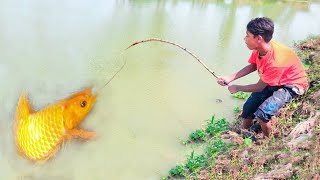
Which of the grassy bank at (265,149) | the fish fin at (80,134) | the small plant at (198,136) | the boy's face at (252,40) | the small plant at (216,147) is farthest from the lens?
the small plant at (198,136)

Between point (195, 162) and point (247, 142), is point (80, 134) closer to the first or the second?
point (195, 162)

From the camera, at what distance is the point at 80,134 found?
3.90m

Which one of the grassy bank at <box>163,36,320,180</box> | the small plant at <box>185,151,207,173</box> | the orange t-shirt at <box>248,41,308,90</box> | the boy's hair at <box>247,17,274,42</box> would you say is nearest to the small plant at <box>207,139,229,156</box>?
the grassy bank at <box>163,36,320,180</box>

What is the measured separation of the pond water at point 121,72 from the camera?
150 inches

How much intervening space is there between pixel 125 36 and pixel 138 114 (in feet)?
9.25

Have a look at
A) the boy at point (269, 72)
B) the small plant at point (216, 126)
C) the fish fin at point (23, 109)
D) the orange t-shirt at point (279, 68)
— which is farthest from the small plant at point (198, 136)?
the fish fin at point (23, 109)

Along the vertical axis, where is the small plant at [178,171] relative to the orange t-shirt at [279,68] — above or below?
below

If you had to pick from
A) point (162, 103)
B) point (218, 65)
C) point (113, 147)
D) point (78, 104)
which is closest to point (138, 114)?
point (162, 103)

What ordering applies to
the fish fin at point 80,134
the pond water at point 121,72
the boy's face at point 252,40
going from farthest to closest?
the pond water at point 121,72
the fish fin at point 80,134
the boy's face at point 252,40

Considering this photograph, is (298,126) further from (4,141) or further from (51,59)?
(51,59)

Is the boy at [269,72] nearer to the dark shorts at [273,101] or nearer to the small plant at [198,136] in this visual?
the dark shorts at [273,101]

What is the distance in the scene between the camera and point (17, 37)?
643 cm

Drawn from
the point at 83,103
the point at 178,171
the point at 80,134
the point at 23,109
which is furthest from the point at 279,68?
the point at 23,109

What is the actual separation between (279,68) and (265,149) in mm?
783
